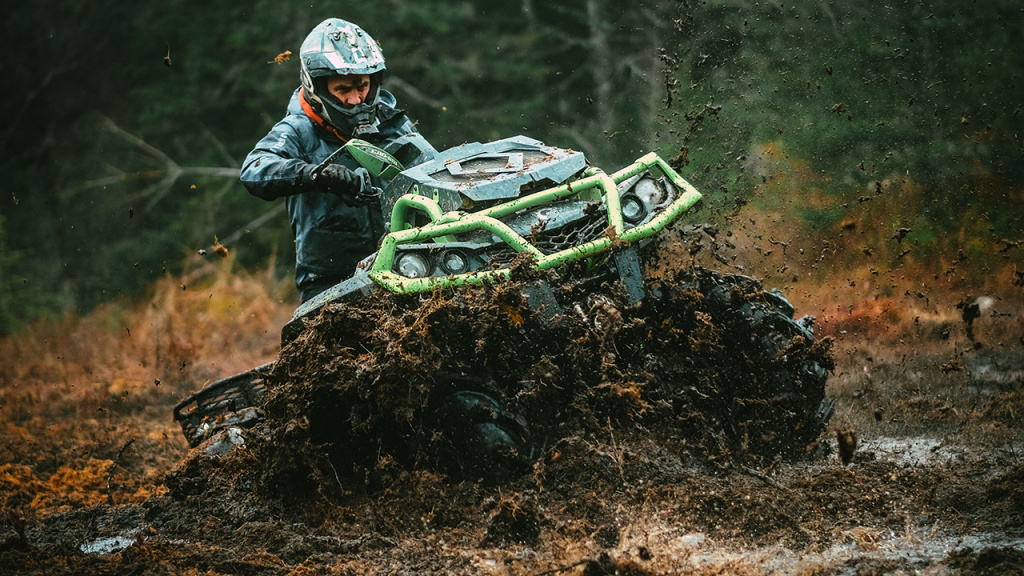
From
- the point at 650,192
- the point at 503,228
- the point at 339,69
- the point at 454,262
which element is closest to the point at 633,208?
the point at 650,192

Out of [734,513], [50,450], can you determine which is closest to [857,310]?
[734,513]

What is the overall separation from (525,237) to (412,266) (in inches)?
24.8

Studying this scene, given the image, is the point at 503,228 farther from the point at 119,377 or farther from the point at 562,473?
the point at 119,377

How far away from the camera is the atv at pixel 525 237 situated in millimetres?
4965

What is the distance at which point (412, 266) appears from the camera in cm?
505

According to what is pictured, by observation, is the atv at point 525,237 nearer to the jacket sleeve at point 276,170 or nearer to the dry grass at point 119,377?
the jacket sleeve at point 276,170

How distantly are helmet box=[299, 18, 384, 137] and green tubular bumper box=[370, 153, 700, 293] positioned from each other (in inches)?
45.9

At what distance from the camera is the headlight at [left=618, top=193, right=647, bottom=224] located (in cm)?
537

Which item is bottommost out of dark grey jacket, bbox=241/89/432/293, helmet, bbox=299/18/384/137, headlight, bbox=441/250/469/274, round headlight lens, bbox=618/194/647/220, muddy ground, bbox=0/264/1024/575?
muddy ground, bbox=0/264/1024/575

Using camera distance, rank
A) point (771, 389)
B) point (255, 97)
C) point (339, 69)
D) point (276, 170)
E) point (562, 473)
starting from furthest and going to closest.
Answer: point (255, 97) → point (339, 69) → point (276, 170) → point (771, 389) → point (562, 473)

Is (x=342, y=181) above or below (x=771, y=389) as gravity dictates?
above

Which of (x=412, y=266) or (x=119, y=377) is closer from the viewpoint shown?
(x=412, y=266)

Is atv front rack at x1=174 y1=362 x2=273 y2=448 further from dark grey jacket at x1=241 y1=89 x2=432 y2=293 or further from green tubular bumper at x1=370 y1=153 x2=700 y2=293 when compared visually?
green tubular bumper at x1=370 y1=153 x2=700 y2=293

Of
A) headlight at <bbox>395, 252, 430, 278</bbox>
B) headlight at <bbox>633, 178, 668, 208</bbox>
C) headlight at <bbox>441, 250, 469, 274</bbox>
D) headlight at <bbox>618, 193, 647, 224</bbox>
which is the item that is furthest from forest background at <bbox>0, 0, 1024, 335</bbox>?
headlight at <bbox>395, 252, 430, 278</bbox>
